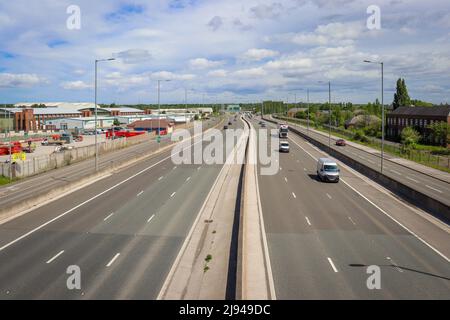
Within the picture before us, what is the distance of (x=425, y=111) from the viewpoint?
9112 centimetres

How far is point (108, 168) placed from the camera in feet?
148

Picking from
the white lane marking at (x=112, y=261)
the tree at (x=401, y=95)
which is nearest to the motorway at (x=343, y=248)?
the white lane marking at (x=112, y=261)

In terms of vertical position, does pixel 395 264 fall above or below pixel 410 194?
below

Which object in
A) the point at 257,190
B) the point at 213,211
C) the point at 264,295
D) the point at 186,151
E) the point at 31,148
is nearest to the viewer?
the point at 264,295

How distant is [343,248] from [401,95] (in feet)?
400

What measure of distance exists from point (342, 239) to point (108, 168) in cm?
3031

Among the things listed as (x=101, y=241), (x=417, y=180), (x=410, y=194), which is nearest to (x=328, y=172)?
(x=410, y=194)

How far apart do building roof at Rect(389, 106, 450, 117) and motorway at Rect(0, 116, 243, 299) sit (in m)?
66.2

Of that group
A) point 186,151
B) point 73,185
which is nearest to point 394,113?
point 186,151

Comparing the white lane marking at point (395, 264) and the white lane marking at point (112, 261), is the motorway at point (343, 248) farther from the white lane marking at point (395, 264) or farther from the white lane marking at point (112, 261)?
the white lane marking at point (112, 261)

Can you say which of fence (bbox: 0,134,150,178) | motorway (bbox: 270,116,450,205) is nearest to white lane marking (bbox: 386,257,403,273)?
motorway (bbox: 270,116,450,205)

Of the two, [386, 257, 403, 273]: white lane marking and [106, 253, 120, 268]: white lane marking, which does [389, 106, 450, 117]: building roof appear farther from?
[106, 253, 120, 268]: white lane marking

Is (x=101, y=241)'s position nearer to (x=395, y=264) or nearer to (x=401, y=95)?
(x=395, y=264)
